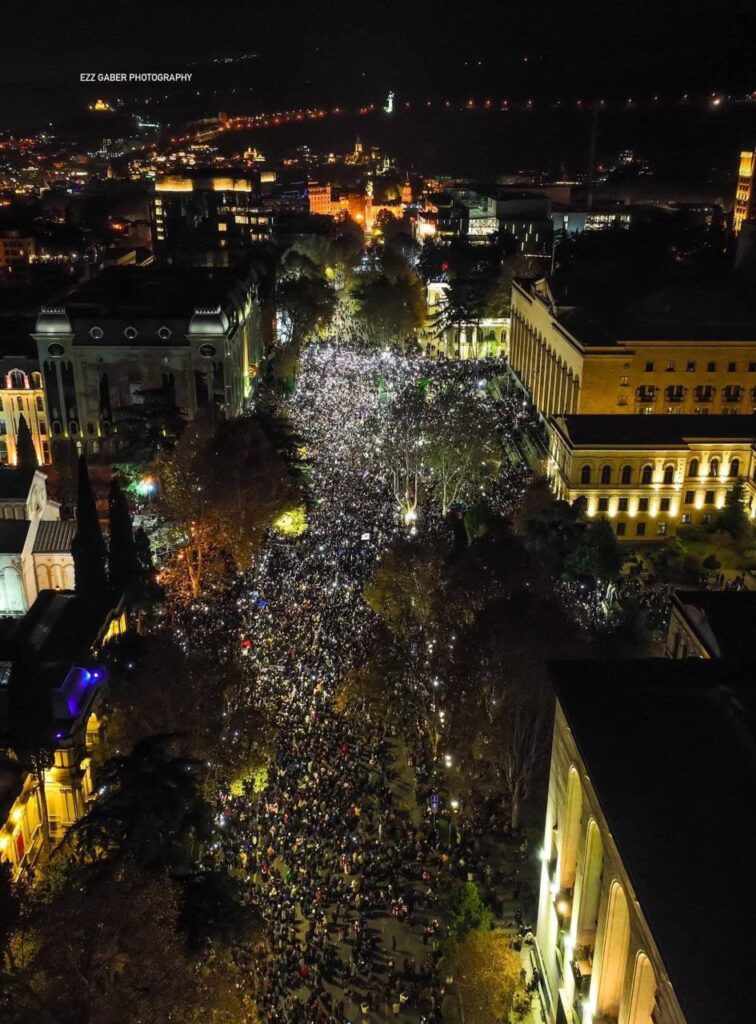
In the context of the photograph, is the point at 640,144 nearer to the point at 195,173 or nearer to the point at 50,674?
Result: the point at 195,173

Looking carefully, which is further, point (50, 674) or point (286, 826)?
point (50, 674)

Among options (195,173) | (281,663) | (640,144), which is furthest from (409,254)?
(281,663)

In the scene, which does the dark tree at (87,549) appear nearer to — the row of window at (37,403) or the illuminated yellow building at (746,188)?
the row of window at (37,403)

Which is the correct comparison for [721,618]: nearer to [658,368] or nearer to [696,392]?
[658,368]

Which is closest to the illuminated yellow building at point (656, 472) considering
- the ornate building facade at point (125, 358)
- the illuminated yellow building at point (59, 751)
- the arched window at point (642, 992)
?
the ornate building facade at point (125, 358)

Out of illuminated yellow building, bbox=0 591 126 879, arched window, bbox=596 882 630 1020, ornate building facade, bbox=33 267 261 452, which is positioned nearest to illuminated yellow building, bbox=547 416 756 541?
ornate building facade, bbox=33 267 261 452

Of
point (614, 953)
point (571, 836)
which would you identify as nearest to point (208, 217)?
point (571, 836)
